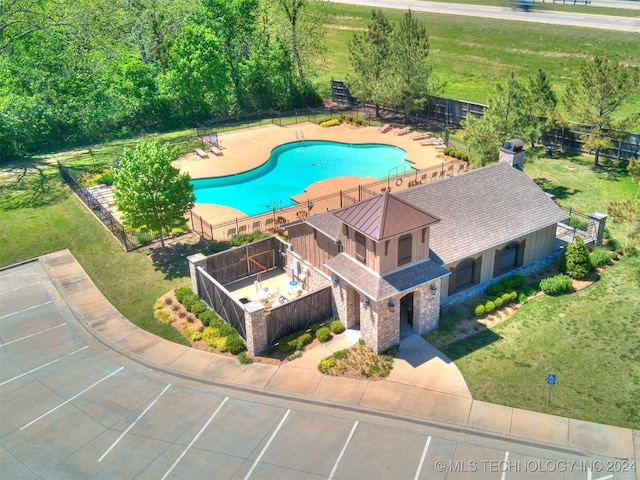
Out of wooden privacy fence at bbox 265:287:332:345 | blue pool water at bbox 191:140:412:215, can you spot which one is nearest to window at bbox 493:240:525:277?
wooden privacy fence at bbox 265:287:332:345

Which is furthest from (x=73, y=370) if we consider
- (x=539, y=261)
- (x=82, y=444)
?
(x=539, y=261)

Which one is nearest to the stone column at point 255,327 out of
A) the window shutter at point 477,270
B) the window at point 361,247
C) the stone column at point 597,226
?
the window at point 361,247

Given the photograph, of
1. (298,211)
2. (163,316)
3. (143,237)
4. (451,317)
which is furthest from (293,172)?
(451,317)

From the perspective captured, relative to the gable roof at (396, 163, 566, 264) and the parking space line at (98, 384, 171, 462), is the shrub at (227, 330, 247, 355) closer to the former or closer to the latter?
the parking space line at (98, 384, 171, 462)

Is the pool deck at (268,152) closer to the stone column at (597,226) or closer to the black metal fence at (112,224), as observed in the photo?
the black metal fence at (112,224)

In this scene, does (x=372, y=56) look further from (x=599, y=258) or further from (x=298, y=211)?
(x=599, y=258)

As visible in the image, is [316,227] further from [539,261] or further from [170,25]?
[170,25]
